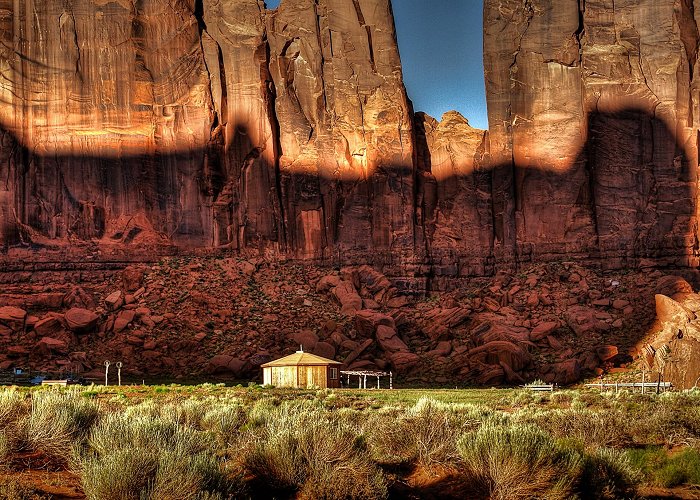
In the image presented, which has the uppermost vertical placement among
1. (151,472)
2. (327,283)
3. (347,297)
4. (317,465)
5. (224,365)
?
(327,283)

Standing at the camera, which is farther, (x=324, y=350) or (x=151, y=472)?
(x=324, y=350)

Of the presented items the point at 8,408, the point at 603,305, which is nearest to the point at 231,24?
the point at 603,305

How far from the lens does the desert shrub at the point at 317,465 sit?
14312mm

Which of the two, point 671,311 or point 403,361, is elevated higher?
point 671,311

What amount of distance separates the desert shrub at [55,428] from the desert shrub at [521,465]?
230 inches

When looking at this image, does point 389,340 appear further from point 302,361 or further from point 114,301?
point 114,301

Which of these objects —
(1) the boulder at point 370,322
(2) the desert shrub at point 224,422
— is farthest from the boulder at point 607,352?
(2) the desert shrub at point 224,422

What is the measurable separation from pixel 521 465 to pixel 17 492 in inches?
260

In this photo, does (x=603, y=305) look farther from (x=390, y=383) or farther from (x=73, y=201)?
(x=73, y=201)

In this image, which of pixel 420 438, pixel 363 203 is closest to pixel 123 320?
pixel 363 203

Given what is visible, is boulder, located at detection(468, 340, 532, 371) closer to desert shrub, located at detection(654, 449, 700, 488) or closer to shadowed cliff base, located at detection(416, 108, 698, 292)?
shadowed cliff base, located at detection(416, 108, 698, 292)

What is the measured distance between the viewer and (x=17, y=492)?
41.8 feet

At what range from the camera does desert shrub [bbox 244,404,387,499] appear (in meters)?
14.3

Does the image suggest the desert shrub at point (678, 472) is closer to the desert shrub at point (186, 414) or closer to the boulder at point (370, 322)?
the desert shrub at point (186, 414)
